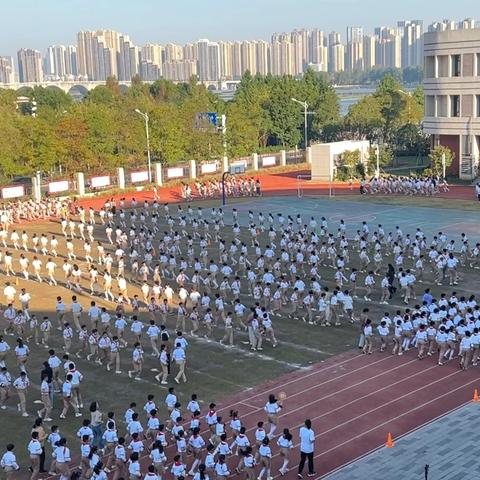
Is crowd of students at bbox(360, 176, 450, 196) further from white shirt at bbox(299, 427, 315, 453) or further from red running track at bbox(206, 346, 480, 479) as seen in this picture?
white shirt at bbox(299, 427, 315, 453)

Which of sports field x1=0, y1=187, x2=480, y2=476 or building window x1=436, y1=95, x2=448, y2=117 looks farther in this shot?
building window x1=436, y1=95, x2=448, y2=117

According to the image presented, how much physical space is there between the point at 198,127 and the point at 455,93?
22664mm

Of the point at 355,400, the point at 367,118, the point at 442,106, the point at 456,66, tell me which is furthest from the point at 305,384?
the point at 367,118

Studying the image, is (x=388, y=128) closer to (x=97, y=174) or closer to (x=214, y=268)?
(x=97, y=174)

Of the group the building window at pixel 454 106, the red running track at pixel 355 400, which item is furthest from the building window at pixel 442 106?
the red running track at pixel 355 400

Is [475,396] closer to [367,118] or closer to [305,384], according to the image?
[305,384]

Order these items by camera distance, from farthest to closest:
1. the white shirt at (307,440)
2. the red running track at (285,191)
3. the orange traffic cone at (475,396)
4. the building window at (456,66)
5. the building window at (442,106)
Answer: the building window at (442,106), the building window at (456,66), the red running track at (285,191), the orange traffic cone at (475,396), the white shirt at (307,440)

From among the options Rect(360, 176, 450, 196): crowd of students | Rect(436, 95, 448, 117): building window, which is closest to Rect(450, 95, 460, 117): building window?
Rect(436, 95, 448, 117): building window

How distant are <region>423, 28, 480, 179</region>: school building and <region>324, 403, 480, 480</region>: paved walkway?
43.8 meters

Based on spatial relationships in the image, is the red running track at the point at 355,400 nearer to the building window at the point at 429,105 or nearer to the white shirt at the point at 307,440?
the white shirt at the point at 307,440

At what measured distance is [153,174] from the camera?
62.9m

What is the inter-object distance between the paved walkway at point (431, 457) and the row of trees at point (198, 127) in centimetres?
4730

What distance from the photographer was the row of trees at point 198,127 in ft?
195

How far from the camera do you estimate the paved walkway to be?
1473 centimetres
